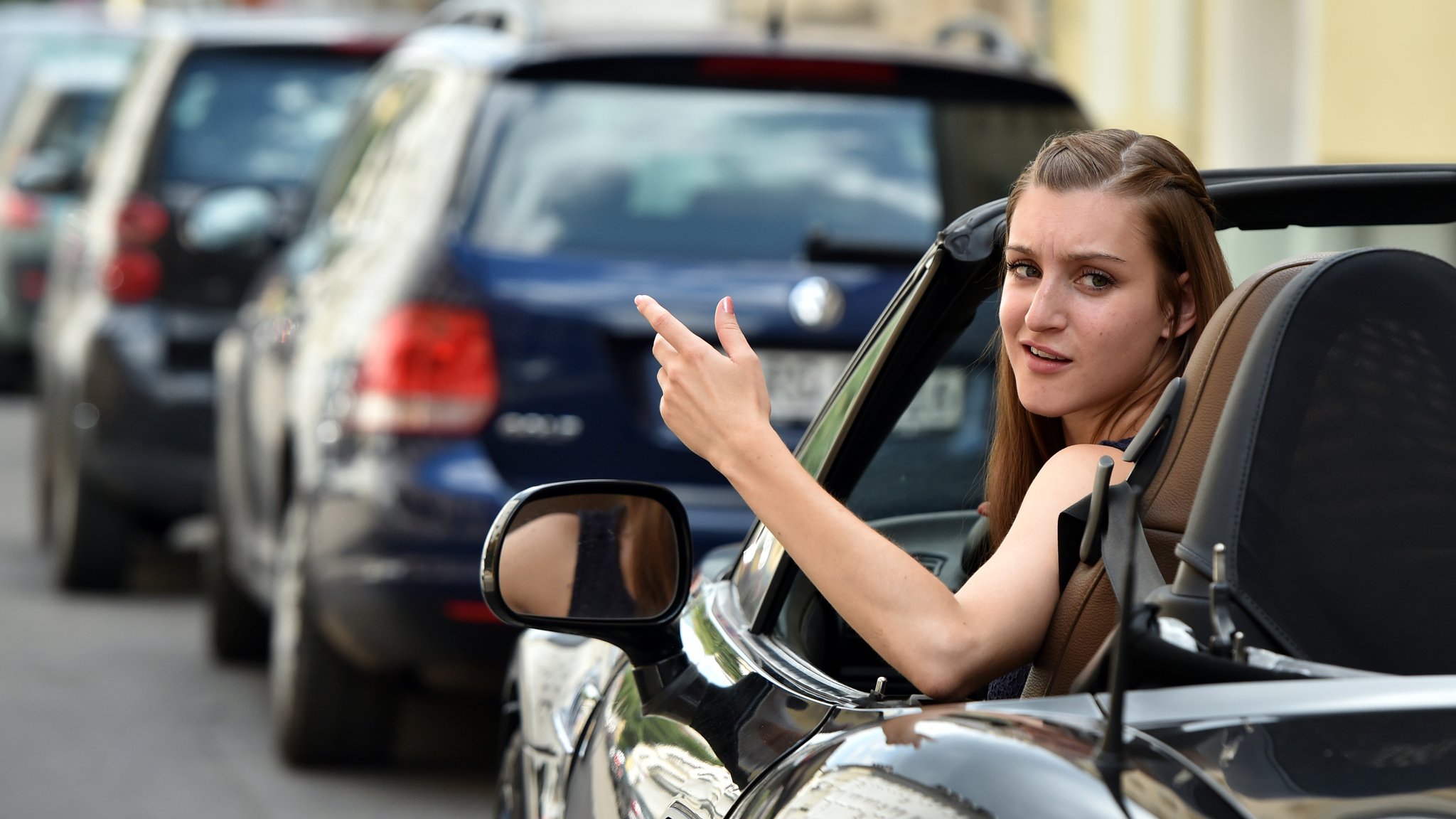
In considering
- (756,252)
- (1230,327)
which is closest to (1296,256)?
(1230,327)

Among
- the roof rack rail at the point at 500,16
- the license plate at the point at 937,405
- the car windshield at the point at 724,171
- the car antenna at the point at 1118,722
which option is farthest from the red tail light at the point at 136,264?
the car antenna at the point at 1118,722

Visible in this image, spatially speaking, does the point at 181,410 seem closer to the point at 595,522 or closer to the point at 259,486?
the point at 259,486

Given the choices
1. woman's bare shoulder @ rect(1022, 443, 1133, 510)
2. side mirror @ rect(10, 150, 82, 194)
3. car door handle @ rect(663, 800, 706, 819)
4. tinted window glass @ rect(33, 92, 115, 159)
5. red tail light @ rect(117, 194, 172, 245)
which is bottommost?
tinted window glass @ rect(33, 92, 115, 159)

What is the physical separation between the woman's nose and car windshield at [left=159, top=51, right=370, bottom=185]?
6584 mm

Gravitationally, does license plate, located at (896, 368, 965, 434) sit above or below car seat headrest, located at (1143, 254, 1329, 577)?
below

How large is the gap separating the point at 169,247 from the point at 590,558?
5836 mm

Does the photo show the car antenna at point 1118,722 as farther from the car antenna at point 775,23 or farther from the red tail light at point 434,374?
the car antenna at point 775,23

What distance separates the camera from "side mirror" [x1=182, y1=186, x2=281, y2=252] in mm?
→ 8023

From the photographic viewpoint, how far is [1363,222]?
9.28 feet

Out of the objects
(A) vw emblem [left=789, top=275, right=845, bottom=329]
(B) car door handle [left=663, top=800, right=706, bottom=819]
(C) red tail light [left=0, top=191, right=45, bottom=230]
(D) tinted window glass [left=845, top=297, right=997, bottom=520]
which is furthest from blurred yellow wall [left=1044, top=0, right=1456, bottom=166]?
(B) car door handle [left=663, top=800, right=706, bottom=819]

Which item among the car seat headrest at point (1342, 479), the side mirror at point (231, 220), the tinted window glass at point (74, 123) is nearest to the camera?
the car seat headrest at point (1342, 479)

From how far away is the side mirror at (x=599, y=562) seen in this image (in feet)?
9.36

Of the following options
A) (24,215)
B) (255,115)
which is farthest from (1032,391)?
(24,215)

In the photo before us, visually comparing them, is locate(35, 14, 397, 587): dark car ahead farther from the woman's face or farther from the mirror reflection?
the woman's face
